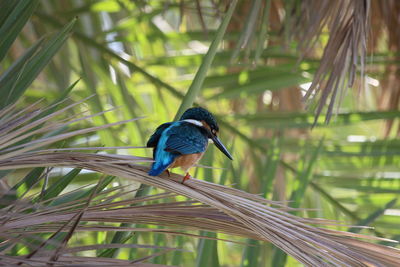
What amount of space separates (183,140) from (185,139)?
17 mm

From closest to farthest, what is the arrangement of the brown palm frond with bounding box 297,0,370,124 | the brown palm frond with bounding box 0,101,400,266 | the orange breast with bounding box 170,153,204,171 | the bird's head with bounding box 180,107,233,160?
the brown palm frond with bounding box 0,101,400,266 < the orange breast with bounding box 170,153,204,171 < the bird's head with bounding box 180,107,233,160 < the brown palm frond with bounding box 297,0,370,124

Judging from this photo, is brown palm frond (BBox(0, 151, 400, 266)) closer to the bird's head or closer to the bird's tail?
the bird's tail

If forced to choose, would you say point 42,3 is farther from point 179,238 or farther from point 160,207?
point 160,207

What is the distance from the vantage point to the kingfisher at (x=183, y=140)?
1.63 meters

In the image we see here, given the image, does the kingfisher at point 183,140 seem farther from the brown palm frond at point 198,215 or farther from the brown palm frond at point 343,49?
the brown palm frond at point 343,49

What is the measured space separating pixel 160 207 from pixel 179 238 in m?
0.84

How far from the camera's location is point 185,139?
5.64ft

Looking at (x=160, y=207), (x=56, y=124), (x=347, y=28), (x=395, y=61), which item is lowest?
(x=160, y=207)

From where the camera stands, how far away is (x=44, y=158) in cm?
134

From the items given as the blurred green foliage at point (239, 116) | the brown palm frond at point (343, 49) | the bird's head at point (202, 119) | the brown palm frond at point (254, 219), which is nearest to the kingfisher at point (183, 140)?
the bird's head at point (202, 119)

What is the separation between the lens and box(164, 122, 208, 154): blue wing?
5.47 ft

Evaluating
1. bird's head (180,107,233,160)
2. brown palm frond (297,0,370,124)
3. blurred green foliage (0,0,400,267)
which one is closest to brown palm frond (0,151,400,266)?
bird's head (180,107,233,160)

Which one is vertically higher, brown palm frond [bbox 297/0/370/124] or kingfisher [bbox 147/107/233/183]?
brown palm frond [bbox 297/0/370/124]

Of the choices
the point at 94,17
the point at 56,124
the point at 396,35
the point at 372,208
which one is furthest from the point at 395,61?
the point at 56,124
